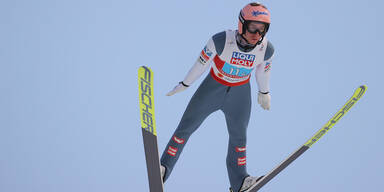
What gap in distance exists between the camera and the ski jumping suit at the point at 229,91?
3580mm

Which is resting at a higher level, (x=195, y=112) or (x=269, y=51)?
(x=269, y=51)

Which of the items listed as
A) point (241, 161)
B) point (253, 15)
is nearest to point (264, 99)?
point (241, 161)

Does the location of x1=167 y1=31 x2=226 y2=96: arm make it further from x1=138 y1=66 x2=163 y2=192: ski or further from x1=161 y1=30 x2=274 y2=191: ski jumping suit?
x1=138 y1=66 x2=163 y2=192: ski

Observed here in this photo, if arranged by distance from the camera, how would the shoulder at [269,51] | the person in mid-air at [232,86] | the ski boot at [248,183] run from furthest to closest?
the ski boot at [248,183]
the shoulder at [269,51]
the person in mid-air at [232,86]

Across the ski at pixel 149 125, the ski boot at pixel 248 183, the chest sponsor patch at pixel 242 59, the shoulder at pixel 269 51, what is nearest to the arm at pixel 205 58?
the chest sponsor patch at pixel 242 59

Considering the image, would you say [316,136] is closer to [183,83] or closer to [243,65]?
[243,65]

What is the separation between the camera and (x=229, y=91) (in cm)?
376

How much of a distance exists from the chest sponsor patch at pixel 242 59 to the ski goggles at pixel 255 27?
0.21 meters

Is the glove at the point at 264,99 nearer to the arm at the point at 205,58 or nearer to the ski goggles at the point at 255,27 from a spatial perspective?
the arm at the point at 205,58

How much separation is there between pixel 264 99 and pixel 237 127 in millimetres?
296

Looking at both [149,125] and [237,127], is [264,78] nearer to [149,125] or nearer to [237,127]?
Answer: [237,127]

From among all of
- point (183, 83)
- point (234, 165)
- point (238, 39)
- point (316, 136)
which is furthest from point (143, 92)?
point (316, 136)

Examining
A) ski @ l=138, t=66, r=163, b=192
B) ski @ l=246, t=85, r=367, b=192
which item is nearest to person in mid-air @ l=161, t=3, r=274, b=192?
ski @ l=246, t=85, r=367, b=192

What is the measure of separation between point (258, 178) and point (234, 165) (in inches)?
8.2
